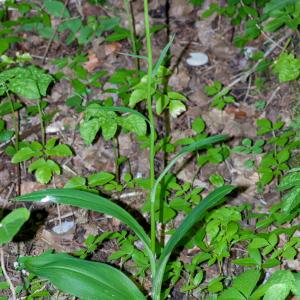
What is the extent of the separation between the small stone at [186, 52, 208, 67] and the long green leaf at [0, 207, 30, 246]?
2.00 m

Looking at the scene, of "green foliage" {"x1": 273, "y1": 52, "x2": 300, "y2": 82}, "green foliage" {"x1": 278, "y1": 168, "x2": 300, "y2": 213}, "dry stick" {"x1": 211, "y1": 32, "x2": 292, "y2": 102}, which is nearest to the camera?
"green foliage" {"x1": 278, "y1": 168, "x2": 300, "y2": 213}

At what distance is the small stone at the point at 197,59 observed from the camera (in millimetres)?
3094

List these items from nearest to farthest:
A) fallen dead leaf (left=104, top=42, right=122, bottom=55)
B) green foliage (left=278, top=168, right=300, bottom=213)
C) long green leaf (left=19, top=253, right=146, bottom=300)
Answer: long green leaf (left=19, top=253, right=146, bottom=300), green foliage (left=278, top=168, right=300, bottom=213), fallen dead leaf (left=104, top=42, right=122, bottom=55)

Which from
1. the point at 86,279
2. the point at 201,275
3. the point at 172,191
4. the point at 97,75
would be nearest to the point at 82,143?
the point at 97,75

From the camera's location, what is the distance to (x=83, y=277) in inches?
60.7

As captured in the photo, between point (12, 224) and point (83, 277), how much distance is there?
0.34m

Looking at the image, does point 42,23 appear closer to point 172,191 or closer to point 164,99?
point 164,99

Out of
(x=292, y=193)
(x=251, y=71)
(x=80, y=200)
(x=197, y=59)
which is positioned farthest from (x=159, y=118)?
(x=80, y=200)

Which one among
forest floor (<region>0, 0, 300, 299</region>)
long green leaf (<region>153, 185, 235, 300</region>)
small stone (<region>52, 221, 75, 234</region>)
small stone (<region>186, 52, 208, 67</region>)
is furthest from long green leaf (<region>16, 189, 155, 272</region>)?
small stone (<region>186, 52, 208, 67</region>)

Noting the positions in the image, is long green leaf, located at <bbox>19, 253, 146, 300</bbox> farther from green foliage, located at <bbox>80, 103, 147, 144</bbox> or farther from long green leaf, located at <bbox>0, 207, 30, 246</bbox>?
green foliage, located at <bbox>80, 103, 147, 144</bbox>

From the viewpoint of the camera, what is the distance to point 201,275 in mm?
1987

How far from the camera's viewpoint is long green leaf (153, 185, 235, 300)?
1561 mm

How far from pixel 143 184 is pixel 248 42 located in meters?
1.36

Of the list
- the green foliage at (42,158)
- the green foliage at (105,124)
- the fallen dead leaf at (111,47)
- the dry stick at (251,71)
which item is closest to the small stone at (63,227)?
the green foliage at (42,158)
